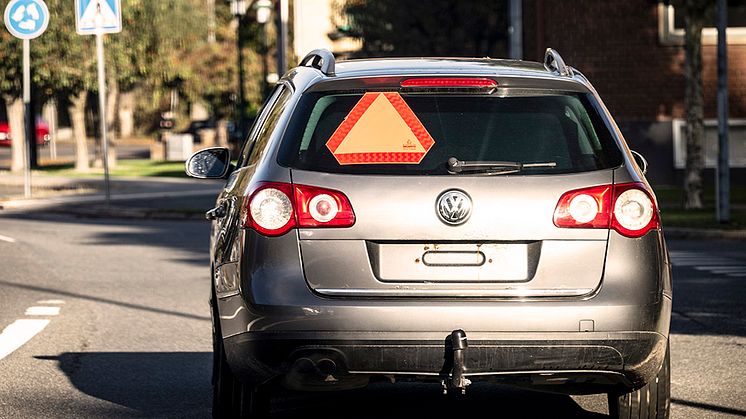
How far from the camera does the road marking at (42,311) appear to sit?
11836mm

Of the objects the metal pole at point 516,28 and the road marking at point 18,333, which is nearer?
the road marking at point 18,333

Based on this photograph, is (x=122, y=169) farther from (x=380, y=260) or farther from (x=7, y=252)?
(x=380, y=260)

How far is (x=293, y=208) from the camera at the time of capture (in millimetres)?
6008

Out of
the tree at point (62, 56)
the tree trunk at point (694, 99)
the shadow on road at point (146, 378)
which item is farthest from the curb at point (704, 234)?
the tree at point (62, 56)

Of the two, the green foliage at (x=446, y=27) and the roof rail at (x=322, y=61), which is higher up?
the green foliage at (x=446, y=27)

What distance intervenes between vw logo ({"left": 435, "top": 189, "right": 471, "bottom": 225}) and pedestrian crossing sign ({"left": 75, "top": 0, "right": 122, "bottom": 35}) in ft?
64.4

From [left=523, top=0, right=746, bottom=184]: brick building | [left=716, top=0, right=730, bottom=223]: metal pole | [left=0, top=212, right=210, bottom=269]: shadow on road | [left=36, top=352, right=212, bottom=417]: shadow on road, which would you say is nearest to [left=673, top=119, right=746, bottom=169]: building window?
[left=523, top=0, right=746, bottom=184]: brick building

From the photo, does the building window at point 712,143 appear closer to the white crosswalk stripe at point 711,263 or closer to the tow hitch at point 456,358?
the white crosswalk stripe at point 711,263

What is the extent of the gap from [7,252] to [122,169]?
27.0 meters

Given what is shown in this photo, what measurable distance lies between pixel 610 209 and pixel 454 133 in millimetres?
675

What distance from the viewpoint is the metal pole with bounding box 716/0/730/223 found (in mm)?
20219

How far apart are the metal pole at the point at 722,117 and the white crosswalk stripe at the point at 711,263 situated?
138 inches

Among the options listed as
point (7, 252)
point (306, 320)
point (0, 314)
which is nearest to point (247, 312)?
point (306, 320)

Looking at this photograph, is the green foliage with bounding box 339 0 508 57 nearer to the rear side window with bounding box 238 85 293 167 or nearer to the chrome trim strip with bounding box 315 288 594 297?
the rear side window with bounding box 238 85 293 167
